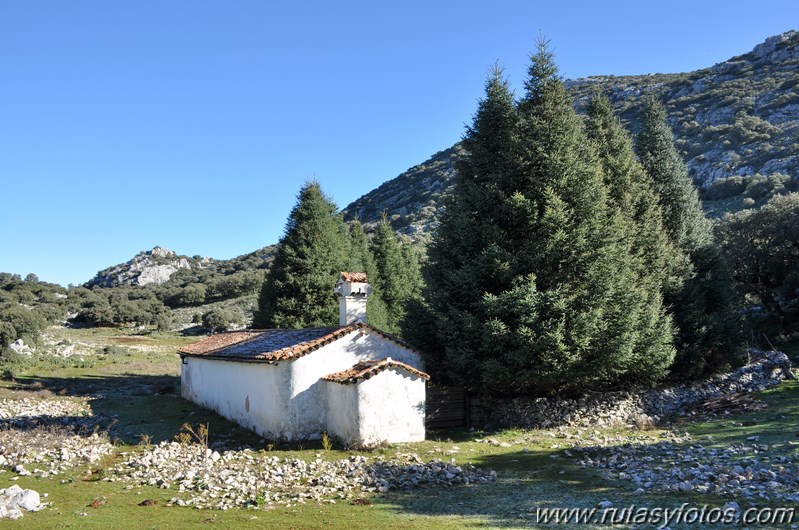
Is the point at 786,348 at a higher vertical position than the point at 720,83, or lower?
lower

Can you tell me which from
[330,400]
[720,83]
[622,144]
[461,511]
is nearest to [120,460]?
[330,400]

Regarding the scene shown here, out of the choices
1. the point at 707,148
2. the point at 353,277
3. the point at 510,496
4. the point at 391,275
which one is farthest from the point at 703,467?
the point at 707,148

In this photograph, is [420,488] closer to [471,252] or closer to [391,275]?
[471,252]

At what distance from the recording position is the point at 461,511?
10.3m

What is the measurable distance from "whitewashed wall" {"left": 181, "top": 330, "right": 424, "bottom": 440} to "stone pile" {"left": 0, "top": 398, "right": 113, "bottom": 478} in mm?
4756

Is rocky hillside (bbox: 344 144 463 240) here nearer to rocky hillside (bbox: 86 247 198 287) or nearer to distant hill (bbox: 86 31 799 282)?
distant hill (bbox: 86 31 799 282)

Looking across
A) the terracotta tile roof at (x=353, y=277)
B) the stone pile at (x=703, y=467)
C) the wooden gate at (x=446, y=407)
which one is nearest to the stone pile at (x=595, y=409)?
the wooden gate at (x=446, y=407)

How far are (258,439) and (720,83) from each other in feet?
373

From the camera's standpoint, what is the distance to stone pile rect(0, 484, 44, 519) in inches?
399

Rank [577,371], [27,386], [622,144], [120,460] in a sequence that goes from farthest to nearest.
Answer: [27,386], [622,144], [577,371], [120,460]

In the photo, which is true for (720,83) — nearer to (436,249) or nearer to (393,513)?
(436,249)

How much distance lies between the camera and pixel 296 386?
17.2 metres

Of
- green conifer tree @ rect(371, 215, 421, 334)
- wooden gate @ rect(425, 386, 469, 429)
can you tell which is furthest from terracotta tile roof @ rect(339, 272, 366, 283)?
green conifer tree @ rect(371, 215, 421, 334)

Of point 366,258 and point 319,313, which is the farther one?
point 366,258
